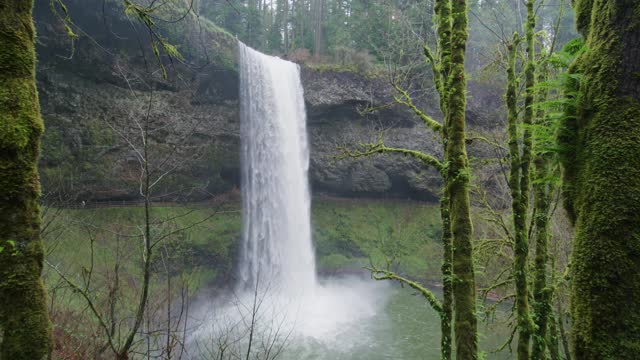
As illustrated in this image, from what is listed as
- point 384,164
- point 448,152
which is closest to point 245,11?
point 384,164

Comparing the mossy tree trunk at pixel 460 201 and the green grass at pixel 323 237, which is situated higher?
the mossy tree trunk at pixel 460 201

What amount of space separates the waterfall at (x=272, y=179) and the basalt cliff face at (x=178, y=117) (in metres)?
1.26

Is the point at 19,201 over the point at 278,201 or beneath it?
over

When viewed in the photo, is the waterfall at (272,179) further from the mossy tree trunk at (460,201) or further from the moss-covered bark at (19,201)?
the moss-covered bark at (19,201)

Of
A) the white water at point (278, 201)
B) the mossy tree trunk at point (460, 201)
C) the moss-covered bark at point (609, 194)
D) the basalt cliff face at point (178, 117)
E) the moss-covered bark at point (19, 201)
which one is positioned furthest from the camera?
the white water at point (278, 201)

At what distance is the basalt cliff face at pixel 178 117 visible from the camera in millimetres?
14188

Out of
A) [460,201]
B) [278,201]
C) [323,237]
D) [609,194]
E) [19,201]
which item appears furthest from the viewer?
[323,237]

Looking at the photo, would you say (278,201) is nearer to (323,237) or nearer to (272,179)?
(272,179)

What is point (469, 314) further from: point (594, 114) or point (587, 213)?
point (594, 114)

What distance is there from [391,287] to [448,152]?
17.1m

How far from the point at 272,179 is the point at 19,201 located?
16585 millimetres

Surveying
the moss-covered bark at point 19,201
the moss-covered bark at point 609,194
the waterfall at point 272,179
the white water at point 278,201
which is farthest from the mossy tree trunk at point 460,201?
the waterfall at point 272,179

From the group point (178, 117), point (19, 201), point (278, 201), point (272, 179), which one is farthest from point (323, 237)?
point (19, 201)

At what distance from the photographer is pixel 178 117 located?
1770 cm
